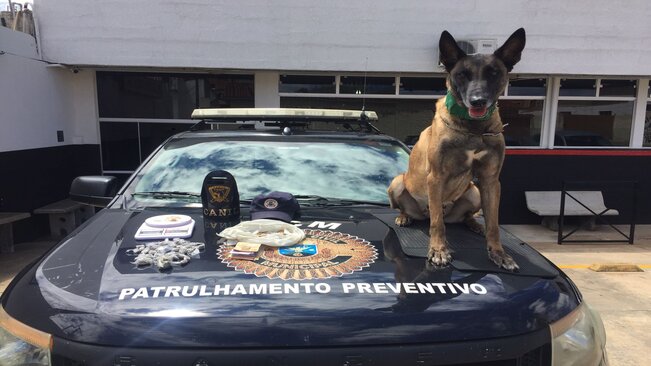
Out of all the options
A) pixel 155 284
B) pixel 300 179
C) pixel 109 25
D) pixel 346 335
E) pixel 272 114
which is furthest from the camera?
pixel 109 25

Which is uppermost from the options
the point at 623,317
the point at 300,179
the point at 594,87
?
the point at 594,87

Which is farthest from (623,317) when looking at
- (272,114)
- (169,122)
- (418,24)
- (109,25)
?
(109,25)

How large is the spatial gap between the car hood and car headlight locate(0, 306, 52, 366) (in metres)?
0.03

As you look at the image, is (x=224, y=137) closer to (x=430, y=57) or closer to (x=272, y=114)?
(x=272, y=114)

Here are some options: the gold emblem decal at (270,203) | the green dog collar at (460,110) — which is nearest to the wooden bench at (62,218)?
the gold emblem decal at (270,203)

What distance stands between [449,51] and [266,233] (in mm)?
1084

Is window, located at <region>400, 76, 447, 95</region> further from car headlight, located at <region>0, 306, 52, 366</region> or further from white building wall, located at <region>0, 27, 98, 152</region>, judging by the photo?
car headlight, located at <region>0, 306, 52, 366</region>

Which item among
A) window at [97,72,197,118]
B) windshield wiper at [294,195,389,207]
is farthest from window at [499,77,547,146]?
windshield wiper at [294,195,389,207]

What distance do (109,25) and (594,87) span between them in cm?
863

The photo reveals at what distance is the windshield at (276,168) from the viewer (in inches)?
103

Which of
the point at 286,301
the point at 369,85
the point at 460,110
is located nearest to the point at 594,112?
the point at 369,85

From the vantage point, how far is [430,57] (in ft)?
24.7

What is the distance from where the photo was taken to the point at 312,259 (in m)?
1.77

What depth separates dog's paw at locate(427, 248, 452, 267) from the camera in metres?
1.76
